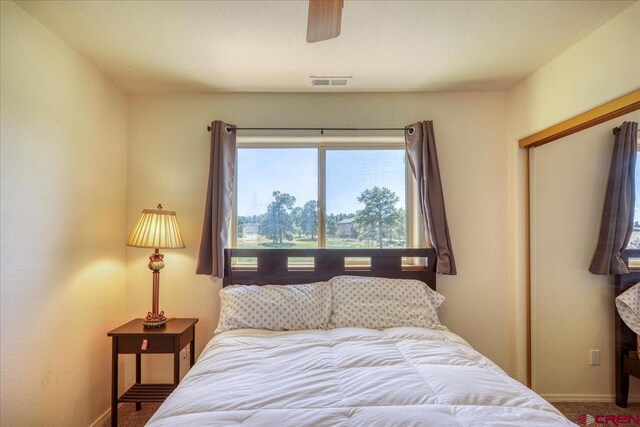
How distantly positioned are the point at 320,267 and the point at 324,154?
94 centimetres

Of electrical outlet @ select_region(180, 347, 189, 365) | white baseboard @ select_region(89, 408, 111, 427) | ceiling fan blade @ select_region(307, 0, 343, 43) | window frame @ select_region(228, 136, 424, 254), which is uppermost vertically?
ceiling fan blade @ select_region(307, 0, 343, 43)

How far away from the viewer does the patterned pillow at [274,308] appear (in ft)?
6.84

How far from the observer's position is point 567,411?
2275mm

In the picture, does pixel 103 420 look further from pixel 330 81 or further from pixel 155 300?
pixel 330 81

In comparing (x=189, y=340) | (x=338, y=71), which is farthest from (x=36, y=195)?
(x=338, y=71)

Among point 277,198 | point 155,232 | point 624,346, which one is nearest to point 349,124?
point 277,198

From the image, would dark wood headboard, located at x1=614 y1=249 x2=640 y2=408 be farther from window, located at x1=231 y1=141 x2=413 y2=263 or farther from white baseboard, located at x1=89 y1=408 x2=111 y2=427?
white baseboard, located at x1=89 y1=408 x2=111 y2=427

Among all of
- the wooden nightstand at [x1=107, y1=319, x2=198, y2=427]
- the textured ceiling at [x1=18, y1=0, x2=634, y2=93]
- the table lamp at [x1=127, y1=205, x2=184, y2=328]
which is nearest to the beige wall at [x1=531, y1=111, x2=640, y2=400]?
the textured ceiling at [x1=18, y1=0, x2=634, y2=93]

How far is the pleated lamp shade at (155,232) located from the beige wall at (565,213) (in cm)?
259

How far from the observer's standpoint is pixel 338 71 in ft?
7.37

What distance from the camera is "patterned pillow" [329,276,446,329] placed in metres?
2.11

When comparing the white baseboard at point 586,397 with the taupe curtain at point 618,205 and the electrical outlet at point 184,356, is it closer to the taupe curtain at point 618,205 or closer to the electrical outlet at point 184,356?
the taupe curtain at point 618,205

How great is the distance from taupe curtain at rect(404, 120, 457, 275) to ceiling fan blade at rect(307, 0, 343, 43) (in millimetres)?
1454

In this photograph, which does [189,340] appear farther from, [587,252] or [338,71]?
[587,252]
